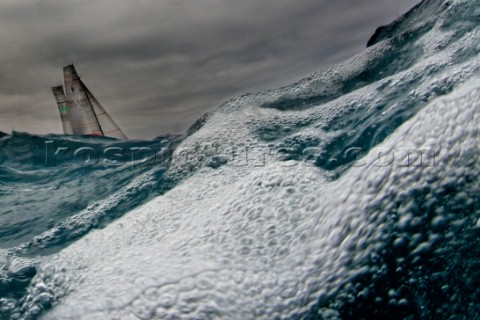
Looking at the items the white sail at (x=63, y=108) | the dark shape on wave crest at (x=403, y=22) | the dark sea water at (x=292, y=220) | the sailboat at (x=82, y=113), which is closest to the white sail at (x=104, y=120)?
the sailboat at (x=82, y=113)

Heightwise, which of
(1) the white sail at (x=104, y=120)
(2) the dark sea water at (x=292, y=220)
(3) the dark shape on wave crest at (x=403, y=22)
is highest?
(3) the dark shape on wave crest at (x=403, y=22)

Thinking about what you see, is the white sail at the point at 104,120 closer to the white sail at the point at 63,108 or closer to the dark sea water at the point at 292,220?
the white sail at the point at 63,108

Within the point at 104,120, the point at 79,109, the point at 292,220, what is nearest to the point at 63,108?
the point at 79,109

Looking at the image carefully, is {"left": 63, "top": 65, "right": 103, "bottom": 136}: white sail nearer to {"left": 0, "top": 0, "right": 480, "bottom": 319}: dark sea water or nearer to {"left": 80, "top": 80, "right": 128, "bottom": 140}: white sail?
{"left": 80, "top": 80, "right": 128, "bottom": 140}: white sail

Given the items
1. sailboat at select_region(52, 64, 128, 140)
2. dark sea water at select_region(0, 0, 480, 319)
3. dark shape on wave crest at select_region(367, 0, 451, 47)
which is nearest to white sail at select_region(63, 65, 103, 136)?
sailboat at select_region(52, 64, 128, 140)

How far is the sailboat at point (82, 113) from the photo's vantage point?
2.11 meters

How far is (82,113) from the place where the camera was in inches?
87.8

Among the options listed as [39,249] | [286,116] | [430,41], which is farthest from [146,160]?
[430,41]

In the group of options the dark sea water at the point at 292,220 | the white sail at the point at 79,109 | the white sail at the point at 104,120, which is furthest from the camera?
the white sail at the point at 104,120

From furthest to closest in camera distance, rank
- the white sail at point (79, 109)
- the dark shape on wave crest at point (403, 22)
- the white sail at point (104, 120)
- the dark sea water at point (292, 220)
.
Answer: the white sail at point (104, 120)
the white sail at point (79, 109)
the dark shape on wave crest at point (403, 22)
the dark sea water at point (292, 220)

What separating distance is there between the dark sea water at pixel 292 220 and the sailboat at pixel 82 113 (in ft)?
2.18

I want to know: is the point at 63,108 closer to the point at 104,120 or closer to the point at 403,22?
the point at 104,120

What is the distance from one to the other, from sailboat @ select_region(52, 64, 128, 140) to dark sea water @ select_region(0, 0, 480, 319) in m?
0.67

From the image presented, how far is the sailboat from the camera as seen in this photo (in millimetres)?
2105
